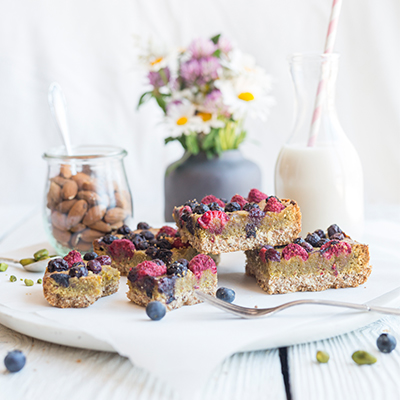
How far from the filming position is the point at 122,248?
2.18 meters

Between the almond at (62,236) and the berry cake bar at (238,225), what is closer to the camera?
the berry cake bar at (238,225)

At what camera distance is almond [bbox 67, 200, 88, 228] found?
2.40 m

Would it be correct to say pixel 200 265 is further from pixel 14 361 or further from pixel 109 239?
pixel 14 361

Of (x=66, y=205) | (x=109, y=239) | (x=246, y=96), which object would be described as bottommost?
(x=109, y=239)

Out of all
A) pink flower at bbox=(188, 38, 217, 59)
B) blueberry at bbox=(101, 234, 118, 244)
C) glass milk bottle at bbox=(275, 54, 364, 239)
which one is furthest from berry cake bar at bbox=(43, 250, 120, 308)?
pink flower at bbox=(188, 38, 217, 59)

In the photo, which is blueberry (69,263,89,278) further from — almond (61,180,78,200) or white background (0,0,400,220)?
white background (0,0,400,220)

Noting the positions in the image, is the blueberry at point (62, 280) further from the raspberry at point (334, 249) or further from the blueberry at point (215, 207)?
the raspberry at point (334, 249)

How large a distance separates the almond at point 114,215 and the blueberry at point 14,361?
1.07 meters

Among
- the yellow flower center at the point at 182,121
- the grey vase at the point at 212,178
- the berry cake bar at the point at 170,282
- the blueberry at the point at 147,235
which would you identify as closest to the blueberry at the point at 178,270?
the berry cake bar at the point at 170,282

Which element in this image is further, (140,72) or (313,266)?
(140,72)

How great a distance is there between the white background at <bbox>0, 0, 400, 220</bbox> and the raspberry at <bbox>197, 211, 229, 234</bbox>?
75.9 inches

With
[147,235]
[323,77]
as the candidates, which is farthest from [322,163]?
[147,235]

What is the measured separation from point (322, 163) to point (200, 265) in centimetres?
88

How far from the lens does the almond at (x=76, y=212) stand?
2402mm
